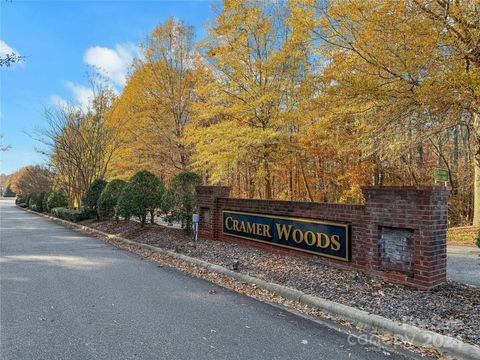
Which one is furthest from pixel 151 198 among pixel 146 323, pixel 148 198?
pixel 146 323

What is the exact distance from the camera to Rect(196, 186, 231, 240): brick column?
947 centimetres

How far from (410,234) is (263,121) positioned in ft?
25.0

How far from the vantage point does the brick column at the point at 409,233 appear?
15.7ft

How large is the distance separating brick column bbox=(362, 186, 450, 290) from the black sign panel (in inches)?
25.3

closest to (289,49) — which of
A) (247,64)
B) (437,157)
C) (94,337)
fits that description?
(247,64)

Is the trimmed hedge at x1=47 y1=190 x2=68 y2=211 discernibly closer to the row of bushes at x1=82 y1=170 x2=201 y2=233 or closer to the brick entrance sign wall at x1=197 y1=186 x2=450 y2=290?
the row of bushes at x1=82 y1=170 x2=201 y2=233

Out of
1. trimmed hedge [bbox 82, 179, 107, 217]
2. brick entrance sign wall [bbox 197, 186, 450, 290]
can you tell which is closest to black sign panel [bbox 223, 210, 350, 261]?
brick entrance sign wall [bbox 197, 186, 450, 290]

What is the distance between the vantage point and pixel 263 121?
1184 centimetres

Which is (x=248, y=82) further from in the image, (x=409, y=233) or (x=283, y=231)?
(x=409, y=233)

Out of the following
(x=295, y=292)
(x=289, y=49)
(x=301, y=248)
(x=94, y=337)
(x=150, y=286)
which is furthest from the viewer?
(x=289, y=49)

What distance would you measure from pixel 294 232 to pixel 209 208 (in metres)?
3.33

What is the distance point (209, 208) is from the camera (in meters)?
9.64

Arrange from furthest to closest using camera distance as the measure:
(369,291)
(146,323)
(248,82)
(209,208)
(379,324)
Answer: (248,82) < (209,208) < (369,291) < (146,323) < (379,324)

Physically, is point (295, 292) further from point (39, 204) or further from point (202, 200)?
point (39, 204)
